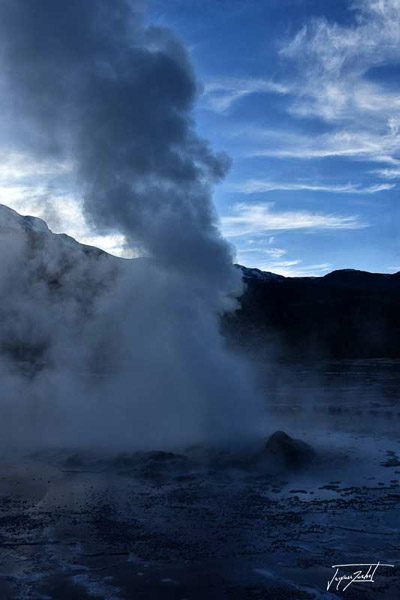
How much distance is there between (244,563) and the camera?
742 cm

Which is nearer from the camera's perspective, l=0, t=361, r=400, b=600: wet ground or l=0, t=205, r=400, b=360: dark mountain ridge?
l=0, t=361, r=400, b=600: wet ground

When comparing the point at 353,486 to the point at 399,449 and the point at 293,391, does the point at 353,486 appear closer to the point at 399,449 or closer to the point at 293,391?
the point at 399,449

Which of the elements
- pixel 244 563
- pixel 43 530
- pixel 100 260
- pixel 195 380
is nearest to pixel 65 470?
pixel 43 530

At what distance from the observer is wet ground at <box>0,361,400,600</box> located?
271 inches

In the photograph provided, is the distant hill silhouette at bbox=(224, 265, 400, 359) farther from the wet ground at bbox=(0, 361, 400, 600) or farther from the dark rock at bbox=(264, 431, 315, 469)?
the wet ground at bbox=(0, 361, 400, 600)

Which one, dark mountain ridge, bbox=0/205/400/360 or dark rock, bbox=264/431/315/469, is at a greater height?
dark mountain ridge, bbox=0/205/400/360
